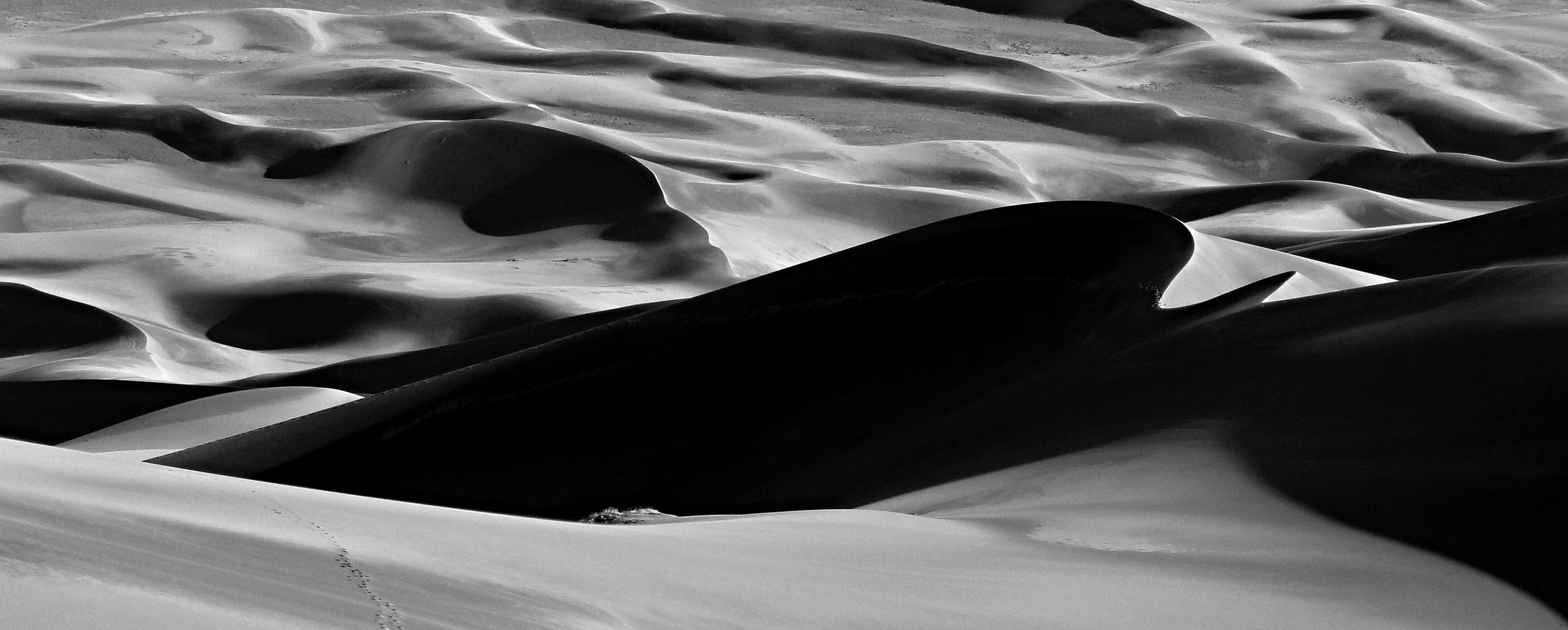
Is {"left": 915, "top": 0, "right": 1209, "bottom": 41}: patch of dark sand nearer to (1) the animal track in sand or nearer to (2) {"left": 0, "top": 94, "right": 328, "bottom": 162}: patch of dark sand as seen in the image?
(2) {"left": 0, "top": 94, "right": 328, "bottom": 162}: patch of dark sand

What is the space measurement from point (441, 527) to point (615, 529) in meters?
0.53

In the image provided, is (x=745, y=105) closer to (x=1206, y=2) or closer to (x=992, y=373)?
(x=1206, y=2)

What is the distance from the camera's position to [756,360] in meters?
6.11

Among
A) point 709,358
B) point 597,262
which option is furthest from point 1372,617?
point 597,262

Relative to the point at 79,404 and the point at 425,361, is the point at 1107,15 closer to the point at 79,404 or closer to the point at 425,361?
the point at 425,361

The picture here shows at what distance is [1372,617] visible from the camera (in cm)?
278

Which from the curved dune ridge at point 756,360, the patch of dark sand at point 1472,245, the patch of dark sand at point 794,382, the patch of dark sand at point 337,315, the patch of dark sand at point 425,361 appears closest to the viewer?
the curved dune ridge at point 756,360

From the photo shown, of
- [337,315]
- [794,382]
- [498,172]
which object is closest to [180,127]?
[498,172]

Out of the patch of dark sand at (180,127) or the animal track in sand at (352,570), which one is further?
the patch of dark sand at (180,127)

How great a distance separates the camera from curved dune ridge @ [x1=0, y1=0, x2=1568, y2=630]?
8.47ft

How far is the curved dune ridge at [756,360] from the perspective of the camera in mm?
2582

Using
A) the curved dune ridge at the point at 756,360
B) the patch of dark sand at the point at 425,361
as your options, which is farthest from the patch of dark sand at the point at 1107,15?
the patch of dark sand at the point at 425,361

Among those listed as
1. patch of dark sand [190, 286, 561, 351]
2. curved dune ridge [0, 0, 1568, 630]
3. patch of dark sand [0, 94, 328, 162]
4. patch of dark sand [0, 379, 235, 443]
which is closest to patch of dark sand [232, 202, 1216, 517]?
curved dune ridge [0, 0, 1568, 630]

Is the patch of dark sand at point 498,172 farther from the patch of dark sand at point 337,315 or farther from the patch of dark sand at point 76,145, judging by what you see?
the patch of dark sand at point 337,315
